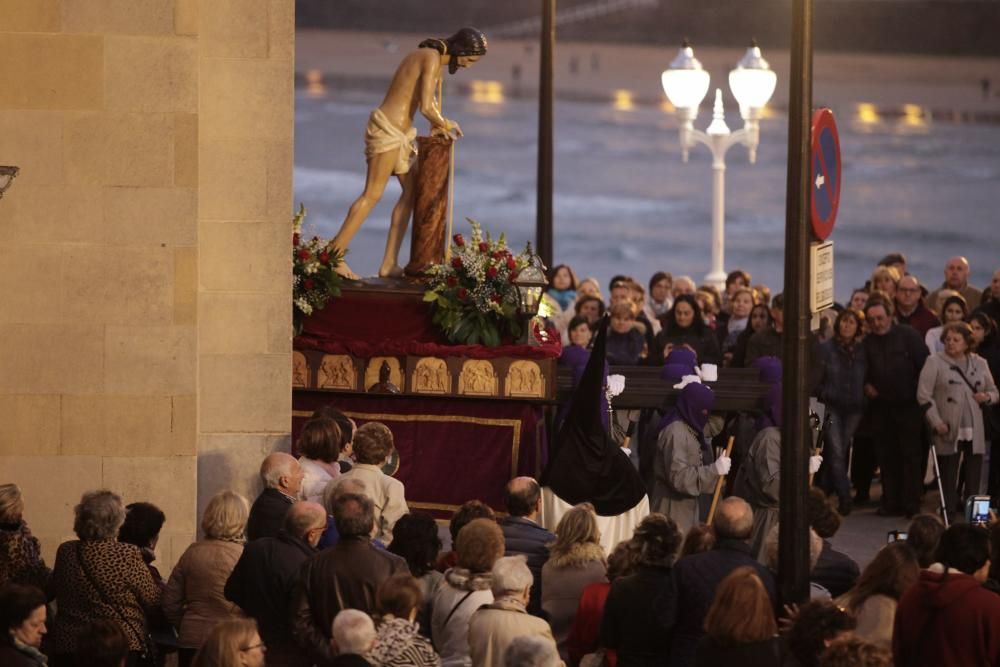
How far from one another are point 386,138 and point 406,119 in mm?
278

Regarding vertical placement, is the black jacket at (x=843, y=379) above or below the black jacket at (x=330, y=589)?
above

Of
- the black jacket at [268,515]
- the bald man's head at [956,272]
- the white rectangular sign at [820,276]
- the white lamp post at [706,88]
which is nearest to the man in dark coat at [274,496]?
the black jacket at [268,515]

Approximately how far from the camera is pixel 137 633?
406 inches

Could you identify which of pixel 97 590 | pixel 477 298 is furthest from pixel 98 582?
pixel 477 298

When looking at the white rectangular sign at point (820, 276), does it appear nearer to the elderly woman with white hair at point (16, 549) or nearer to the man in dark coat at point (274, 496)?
the man in dark coat at point (274, 496)

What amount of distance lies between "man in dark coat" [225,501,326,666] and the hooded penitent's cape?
13.0ft

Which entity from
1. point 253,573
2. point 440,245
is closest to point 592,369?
point 440,245

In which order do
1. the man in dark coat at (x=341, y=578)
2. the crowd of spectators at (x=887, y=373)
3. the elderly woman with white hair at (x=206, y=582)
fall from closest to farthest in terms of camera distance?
the man in dark coat at (x=341, y=578)
the elderly woman with white hair at (x=206, y=582)
the crowd of spectators at (x=887, y=373)

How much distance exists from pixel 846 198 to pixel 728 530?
2783 cm

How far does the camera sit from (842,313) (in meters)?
17.9

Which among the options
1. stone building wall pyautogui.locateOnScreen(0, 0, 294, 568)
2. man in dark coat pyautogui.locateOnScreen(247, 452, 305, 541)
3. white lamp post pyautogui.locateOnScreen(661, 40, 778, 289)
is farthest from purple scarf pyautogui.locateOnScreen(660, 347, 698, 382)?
white lamp post pyautogui.locateOnScreen(661, 40, 778, 289)

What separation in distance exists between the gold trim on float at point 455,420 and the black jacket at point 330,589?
19.5 feet

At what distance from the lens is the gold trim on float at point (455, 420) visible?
15.8 metres

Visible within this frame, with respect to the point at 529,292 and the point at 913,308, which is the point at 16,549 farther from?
the point at 913,308
